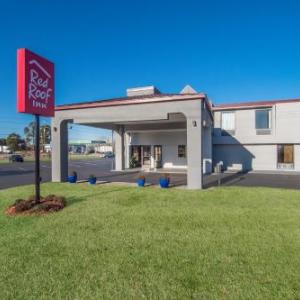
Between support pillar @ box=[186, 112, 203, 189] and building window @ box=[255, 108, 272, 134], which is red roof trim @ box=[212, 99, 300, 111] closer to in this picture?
building window @ box=[255, 108, 272, 134]

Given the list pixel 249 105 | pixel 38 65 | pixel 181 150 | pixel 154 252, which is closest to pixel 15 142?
pixel 181 150

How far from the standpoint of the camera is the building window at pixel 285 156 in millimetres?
20469

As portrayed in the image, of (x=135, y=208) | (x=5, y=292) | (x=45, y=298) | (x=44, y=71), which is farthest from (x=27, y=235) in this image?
(x=44, y=71)

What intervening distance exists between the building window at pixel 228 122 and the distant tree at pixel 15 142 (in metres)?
70.8

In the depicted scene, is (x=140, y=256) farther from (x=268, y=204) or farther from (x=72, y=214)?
(x=268, y=204)

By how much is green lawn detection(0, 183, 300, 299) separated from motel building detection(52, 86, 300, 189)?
6.45 meters

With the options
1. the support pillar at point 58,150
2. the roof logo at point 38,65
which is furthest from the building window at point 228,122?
the roof logo at point 38,65

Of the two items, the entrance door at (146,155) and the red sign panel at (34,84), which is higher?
the red sign panel at (34,84)

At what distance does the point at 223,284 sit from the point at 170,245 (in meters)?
1.60

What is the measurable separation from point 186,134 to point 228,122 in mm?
4314

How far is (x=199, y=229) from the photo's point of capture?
5988 mm

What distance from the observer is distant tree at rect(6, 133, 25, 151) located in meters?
73.1

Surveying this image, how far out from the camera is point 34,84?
817cm

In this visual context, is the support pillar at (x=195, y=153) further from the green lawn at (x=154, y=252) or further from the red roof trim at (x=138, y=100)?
the green lawn at (x=154, y=252)
